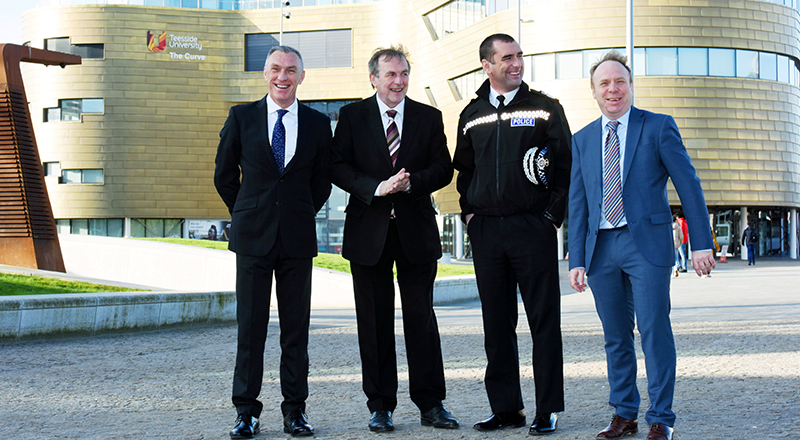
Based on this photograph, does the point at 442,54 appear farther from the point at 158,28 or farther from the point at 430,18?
the point at 158,28

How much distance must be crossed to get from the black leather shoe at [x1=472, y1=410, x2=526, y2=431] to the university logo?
44.7m

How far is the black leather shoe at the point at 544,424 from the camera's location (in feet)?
13.1

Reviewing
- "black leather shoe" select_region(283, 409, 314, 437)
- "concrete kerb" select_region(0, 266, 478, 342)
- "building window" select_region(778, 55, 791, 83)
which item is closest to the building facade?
"building window" select_region(778, 55, 791, 83)

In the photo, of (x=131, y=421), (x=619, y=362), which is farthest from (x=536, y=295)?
(x=131, y=421)

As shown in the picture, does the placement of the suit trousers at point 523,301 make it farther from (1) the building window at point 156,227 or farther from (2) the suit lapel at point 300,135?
(1) the building window at point 156,227

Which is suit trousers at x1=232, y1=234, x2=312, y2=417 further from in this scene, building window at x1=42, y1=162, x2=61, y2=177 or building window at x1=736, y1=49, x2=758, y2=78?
building window at x1=42, y1=162, x2=61, y2=177

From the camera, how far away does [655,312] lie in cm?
390

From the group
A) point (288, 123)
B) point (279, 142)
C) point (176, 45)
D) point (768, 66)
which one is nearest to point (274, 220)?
point (279, 142)

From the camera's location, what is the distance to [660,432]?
3.71m

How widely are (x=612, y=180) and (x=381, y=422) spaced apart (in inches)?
76.4

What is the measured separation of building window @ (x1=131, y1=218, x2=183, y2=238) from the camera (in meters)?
44.8

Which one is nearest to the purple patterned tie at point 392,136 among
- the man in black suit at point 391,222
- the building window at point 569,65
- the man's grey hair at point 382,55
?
the man in black suit at point 391,222

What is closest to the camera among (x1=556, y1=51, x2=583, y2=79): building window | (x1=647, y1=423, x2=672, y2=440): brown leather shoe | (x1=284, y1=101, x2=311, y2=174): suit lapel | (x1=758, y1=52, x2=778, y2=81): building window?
(x1=647, y1=423, x2=672, y2=440): brown leather shoe

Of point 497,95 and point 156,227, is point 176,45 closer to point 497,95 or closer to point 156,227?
point 156,227
